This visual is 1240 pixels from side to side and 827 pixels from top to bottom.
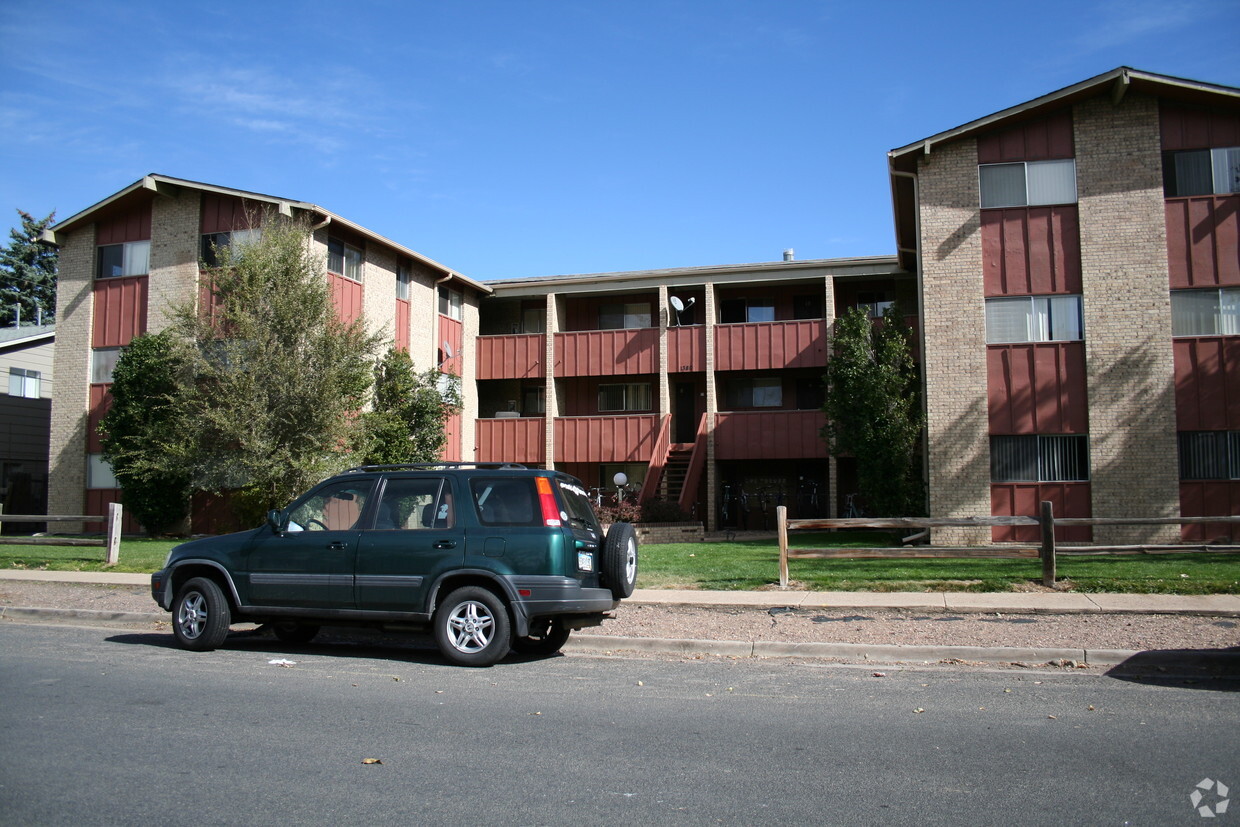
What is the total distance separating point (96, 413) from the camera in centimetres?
2577

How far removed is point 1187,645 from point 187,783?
333 inches

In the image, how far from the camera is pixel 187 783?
516cm

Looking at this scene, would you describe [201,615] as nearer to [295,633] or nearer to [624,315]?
[295,633]

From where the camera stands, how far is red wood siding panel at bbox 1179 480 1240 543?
65.7 feet

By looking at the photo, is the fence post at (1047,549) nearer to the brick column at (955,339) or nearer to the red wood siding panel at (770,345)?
the brick column at (955,339)

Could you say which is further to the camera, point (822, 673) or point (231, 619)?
point (231, 619)

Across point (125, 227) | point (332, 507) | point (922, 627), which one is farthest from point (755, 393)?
point (332, 507)

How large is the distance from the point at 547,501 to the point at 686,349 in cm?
2116

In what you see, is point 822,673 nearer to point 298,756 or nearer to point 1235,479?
point 298,756

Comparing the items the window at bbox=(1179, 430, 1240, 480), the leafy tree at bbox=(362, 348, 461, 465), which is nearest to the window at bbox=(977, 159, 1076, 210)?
the window at bbox=(1179, 430, 1240, 480)

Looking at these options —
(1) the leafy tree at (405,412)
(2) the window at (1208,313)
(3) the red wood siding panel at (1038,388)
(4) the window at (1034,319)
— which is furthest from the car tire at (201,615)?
(2) the window at (1208,313)

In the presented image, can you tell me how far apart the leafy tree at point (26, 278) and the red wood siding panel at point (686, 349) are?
43.0m

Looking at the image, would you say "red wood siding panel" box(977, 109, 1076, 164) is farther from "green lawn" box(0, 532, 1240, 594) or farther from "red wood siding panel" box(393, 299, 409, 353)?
"red wood siding panel" box(393, 299, 409, 353)

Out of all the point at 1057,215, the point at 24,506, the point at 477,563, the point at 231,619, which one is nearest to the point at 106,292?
the point at 24,506
